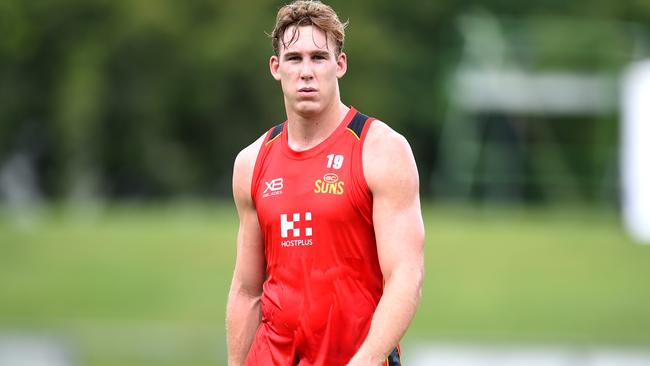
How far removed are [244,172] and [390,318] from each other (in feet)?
3.41

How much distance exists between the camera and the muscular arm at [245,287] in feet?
21.6

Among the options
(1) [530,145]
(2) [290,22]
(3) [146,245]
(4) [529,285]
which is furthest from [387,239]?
(1) [530,145]

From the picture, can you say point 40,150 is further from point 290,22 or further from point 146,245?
point 290,22

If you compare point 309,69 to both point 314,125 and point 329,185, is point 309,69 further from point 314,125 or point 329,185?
point 329,185

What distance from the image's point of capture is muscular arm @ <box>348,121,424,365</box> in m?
6.02

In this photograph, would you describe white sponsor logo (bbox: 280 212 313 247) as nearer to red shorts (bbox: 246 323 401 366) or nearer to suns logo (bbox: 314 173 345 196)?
suns logo (bbox: 314 173 345 196)

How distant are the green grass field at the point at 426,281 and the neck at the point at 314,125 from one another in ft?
40.6

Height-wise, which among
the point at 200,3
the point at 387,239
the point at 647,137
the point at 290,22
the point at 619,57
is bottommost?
the point at 387,239

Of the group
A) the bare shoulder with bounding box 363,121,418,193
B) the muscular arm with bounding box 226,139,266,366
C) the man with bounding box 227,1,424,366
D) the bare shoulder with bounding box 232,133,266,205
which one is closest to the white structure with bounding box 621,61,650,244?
the muscular arm with bounding box 226,139,266,366

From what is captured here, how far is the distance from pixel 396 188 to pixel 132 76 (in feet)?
118

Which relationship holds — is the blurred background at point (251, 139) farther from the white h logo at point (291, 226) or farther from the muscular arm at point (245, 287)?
the white h logo at point (291, 226)

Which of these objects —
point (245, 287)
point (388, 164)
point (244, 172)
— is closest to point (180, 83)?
point (245, 287)

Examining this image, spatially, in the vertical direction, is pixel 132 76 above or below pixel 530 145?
above

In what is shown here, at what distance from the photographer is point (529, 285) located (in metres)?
23.5
